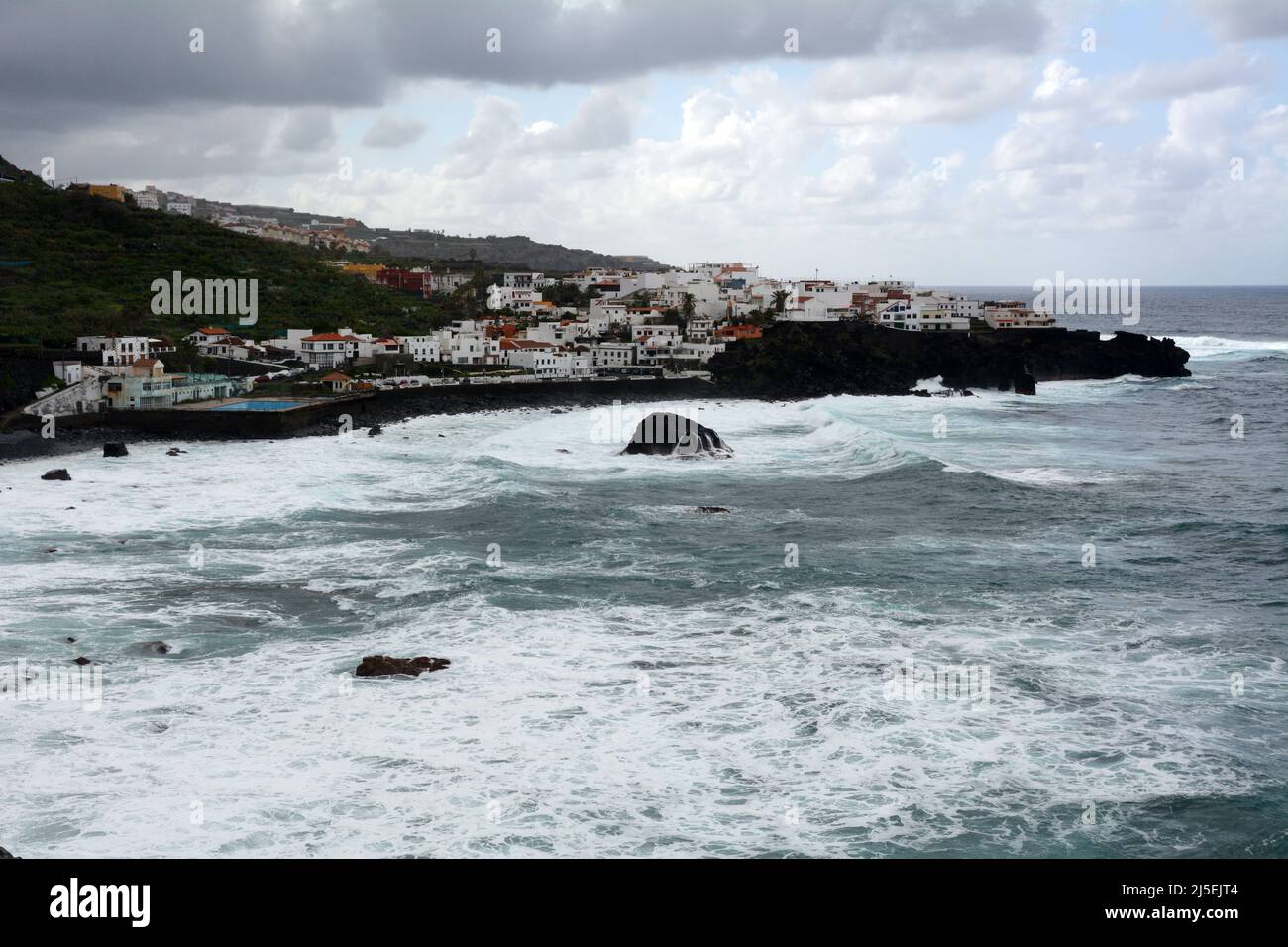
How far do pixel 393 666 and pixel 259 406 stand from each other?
43513mm

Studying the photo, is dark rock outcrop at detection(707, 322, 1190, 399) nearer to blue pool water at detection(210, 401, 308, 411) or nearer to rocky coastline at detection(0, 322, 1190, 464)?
rocky coastline at detection(0, 322, 1190, 464)

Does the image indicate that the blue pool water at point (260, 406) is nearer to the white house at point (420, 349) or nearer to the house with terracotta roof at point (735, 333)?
the white house at point (420, 349)

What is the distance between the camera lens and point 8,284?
95500mm

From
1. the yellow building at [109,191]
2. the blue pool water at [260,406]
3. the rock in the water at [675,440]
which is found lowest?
the rock in the water at [675,440]

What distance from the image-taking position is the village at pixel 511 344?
60.4 meters

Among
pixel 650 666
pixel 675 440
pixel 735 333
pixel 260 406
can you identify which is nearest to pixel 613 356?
pixel 735 333

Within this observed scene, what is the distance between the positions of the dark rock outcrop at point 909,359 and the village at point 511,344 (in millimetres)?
4070

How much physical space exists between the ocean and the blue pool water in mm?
17053

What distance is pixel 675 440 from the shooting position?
4909 centimetres

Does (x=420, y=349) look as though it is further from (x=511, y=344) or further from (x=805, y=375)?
(x=805, y=375)

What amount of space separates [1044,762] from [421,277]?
462ft

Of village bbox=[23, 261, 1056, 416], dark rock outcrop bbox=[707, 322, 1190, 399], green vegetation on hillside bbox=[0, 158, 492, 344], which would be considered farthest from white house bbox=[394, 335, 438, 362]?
dark rock outcrop bbox=[707, 322, 1190, 399]

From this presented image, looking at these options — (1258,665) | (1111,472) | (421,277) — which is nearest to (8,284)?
(421,277)

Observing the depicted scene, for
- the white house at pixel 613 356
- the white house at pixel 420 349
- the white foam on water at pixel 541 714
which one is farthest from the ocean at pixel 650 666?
the white house at pixel 613 356
